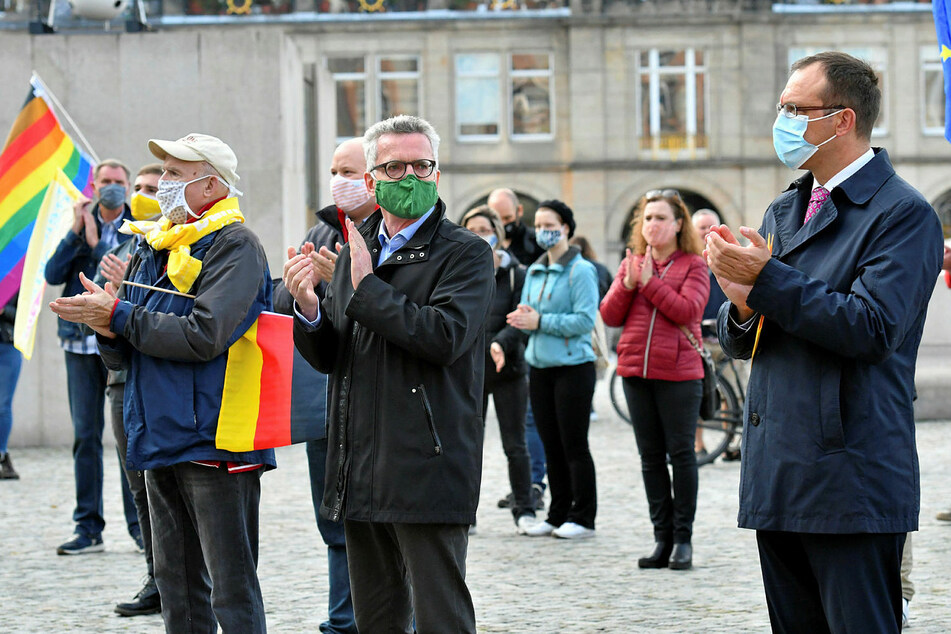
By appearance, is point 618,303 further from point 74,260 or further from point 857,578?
point 857,578

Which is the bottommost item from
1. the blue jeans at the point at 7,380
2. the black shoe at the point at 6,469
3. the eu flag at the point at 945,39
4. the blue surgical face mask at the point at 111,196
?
the black shoe at the point at 6,469

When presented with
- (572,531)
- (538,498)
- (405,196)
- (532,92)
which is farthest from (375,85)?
(405,196)

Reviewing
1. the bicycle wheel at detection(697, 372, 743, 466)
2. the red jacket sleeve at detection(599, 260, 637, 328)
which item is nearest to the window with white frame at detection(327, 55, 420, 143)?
the bicycle wheel at detection(697, 372, 743, 466)

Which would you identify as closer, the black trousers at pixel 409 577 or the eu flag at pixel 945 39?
the black trousers at pixel 409 577

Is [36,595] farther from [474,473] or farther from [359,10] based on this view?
[359,10]

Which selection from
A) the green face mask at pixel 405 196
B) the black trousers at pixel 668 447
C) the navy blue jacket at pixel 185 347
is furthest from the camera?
the black trousers at pixel 668 447

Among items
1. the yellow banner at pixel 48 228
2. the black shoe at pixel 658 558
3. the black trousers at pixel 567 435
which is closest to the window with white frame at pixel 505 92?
the black trousers at pixel 567 435

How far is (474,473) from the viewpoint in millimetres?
4172

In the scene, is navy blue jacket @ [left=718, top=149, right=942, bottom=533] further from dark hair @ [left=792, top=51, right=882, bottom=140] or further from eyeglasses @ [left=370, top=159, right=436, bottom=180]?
eyeglasses @ [left=370, top=159, right=436, bottom=180]

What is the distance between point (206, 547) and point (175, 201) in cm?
123

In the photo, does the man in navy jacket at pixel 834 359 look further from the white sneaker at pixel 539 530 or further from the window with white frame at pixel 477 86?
the window with white frame at pixel 477 86

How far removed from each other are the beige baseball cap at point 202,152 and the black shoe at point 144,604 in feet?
7.36

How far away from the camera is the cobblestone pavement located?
6.09 metres

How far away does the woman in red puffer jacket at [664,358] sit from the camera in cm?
729
